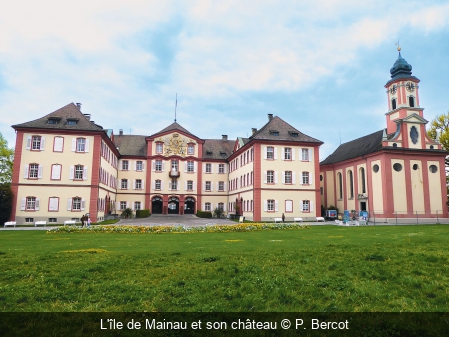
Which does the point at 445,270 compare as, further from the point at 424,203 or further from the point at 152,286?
the point at 424,203

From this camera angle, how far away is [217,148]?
57.7 m

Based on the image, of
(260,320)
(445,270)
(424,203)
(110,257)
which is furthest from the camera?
(424,203)

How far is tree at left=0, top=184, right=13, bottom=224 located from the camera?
33.9 m

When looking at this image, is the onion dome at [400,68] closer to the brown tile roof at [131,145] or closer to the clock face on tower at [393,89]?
the clock face on tower at [393,89]

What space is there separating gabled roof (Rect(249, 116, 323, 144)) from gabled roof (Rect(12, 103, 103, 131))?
64.2 feet

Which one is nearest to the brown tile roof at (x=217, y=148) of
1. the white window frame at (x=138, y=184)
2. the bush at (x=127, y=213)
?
the white window frame at (x=138, y=184)

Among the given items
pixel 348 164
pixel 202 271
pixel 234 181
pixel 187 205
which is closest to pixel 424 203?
pixel 348 164

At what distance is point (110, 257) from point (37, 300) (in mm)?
4083

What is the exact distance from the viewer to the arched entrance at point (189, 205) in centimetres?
5383

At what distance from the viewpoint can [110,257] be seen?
982 cm

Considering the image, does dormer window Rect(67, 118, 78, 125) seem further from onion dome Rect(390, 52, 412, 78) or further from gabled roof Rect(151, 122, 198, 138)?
onion dome Rect(390, 52, 412, 78)

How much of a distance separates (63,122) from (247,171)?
75.3 ft

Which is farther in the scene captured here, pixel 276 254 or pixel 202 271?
pixel 276 254

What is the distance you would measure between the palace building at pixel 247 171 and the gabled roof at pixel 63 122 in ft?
0.34
